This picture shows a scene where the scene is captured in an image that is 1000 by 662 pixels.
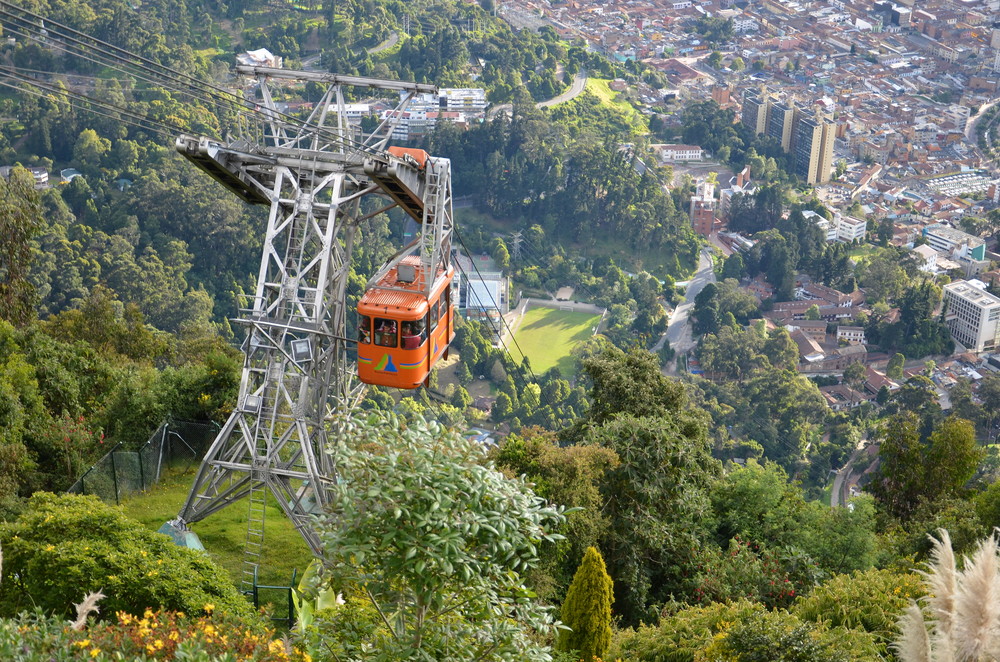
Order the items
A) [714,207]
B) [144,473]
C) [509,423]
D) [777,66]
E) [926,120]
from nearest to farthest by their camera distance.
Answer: [144,473] < [509,423] < [714,207] < [926,120] < [777,66]

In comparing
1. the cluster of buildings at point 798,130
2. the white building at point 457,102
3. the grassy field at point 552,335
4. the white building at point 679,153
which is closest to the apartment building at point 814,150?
the cluster of buildings at point 798,130

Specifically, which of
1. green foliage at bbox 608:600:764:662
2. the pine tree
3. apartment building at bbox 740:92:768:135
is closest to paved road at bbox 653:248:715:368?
apartment building at bbox 740:92:768:135

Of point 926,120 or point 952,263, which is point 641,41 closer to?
point 926,120

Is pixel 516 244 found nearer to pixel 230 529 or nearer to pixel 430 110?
pixel 430 110

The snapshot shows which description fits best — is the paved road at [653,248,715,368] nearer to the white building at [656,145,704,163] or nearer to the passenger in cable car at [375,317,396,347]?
the white building at [656,145,704,163]

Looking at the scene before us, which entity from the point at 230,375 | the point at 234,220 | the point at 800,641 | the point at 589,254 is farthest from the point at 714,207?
the point at 800,641

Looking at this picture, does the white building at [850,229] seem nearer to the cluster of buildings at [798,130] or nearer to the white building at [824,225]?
the white building at [824,225]

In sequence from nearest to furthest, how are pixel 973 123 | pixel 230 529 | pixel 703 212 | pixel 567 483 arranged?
1. pixel 567 483
2. pixel 230 529
3. pixel 703 212
4. pixel 973 123

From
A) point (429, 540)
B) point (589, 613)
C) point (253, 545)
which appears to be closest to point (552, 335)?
point (253, 545)
